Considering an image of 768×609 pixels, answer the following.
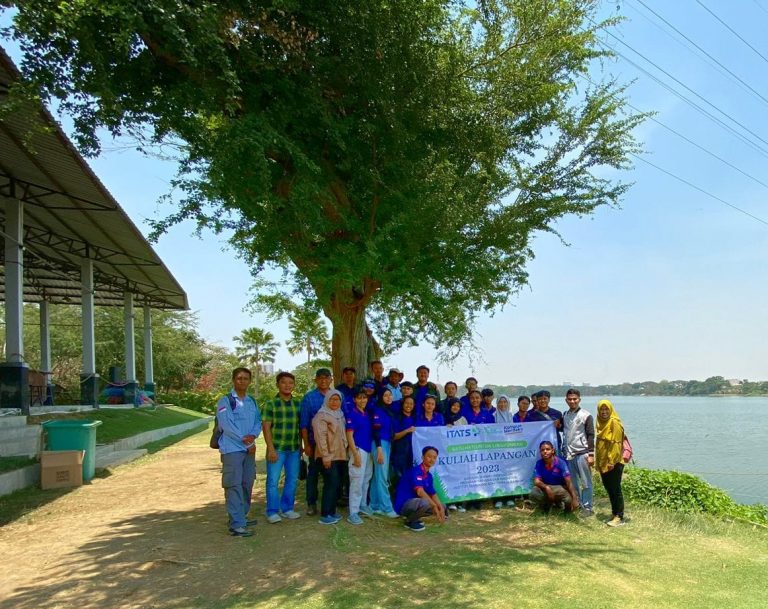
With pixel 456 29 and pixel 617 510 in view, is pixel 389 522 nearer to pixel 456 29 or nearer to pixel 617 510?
pixel 617 510

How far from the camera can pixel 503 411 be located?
907 centimetres

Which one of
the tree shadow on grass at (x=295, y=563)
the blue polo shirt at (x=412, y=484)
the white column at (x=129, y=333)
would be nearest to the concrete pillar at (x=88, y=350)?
the white column at (x=129, y=333)

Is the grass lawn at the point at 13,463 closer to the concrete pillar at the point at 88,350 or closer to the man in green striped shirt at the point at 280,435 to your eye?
the man in green striped shirt at the point at 280,435

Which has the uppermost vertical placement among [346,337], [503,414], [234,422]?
[346,337]

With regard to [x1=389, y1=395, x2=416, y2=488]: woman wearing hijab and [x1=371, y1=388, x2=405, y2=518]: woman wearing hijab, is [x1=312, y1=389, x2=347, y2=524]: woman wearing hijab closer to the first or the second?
[x1=371, y1=388, x2=405, y2=518]: woman wearing hijab

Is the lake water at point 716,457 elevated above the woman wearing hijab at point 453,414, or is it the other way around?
the woman wearing hijab at point 453,414

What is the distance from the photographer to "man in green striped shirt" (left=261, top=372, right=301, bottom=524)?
6.86m

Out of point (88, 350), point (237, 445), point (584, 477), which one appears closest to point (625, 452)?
point (584, 477)

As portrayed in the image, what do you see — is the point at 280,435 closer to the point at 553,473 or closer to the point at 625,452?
the point at 553,473

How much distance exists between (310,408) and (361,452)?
806 mm

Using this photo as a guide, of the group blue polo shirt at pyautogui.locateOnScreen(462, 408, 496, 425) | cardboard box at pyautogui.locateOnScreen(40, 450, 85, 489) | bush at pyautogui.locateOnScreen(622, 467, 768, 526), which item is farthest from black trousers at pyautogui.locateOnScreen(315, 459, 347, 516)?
bush at pyautogui.locateOnScreen(622, 467, 768, 526)

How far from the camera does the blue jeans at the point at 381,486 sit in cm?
737

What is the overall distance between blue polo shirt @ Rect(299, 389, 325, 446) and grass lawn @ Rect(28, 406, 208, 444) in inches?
302

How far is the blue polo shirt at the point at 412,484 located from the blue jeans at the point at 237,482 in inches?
70.3
